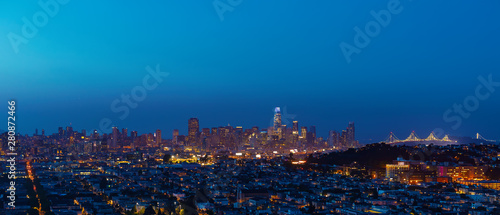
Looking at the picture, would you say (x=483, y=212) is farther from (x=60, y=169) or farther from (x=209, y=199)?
(x=60, y=169)

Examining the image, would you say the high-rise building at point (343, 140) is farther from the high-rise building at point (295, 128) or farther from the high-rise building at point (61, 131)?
the high-rise building at point (61, 131)

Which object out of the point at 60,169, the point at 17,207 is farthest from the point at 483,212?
the point at 60,169

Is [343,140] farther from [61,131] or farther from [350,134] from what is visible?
[61,131]

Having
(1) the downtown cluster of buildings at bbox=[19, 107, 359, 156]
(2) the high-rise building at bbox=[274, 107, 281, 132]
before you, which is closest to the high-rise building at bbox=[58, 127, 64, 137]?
(1) the downtown cluster of buildings at bbox=[19, 107, 359, 156]

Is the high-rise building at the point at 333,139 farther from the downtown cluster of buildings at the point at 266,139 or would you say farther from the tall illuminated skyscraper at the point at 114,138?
the tall illuminated skyscraper at the point at 114,138

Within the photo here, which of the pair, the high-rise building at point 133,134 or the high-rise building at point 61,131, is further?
the high-rise building at point 133,134

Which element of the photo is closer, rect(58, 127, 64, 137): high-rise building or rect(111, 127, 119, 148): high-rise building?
rect(111, 127, 119, 148): high-rise building

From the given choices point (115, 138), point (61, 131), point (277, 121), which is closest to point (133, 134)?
point (115, 138)

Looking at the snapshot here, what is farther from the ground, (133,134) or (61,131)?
(61,131)

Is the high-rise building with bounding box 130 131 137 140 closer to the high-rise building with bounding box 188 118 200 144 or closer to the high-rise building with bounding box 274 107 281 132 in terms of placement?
the high-rise building with bounding box 188 118 200 144

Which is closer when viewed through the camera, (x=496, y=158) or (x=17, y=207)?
(x=17, y=207)

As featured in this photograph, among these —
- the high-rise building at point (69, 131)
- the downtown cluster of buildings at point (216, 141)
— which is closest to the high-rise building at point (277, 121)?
the downtown cluster of buildings at point (216, 141)
